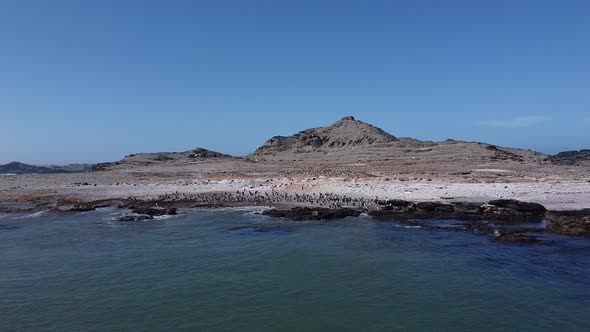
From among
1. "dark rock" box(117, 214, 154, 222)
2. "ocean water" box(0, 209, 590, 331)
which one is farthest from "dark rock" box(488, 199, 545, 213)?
"dark rock" box(117, 214, 154, 222)

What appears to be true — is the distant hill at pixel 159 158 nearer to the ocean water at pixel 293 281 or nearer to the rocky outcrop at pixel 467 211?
the rocky outcrop at pixel 467 211

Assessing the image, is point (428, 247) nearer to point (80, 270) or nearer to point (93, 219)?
point (80, 270)

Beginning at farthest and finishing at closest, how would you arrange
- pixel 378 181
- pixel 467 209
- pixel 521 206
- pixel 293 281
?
pixel 378 181
pixel 467 209
pixel 521 206
pixel 293 281

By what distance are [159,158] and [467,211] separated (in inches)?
2398

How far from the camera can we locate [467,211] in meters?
24.0

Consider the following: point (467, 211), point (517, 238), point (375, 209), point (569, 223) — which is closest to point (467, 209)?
point (467, 211)

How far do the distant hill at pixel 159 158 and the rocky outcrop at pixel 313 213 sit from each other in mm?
46403

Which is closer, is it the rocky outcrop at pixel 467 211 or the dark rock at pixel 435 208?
the rocky outcrop at pixel 467 211

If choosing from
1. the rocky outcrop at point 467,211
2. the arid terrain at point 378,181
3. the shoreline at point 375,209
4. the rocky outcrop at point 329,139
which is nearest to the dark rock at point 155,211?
the shoreline at point 375,209

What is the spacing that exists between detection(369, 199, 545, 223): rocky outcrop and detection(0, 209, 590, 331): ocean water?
291cm

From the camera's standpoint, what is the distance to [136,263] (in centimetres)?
1697

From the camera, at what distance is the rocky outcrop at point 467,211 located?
22781 millimetres

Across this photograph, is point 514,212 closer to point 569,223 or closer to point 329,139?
point 569,223

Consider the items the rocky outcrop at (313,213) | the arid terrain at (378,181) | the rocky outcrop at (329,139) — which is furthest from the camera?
the rocky outcrop at (329,139)
